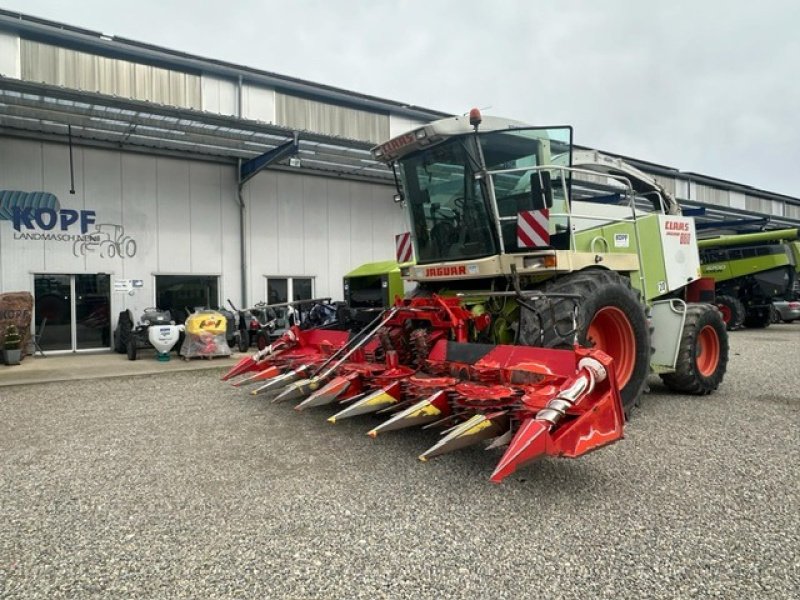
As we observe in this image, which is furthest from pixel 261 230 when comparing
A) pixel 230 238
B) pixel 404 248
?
pixel 404 248

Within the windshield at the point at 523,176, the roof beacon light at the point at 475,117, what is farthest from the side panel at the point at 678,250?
the roof beacon light at the point at 475,117

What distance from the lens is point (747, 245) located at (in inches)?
655

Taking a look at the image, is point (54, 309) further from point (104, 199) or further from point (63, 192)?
point (104, 199)

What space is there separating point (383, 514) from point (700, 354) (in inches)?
202

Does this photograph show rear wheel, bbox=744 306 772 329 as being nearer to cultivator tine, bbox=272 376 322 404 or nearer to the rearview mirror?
the rearview mirror

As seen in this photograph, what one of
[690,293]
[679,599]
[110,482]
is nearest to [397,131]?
[690,293]

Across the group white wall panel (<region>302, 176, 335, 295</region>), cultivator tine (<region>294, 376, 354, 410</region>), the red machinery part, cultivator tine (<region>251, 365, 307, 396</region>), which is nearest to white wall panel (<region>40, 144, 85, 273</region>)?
white wall panel (<region>302, 176, 335, 295</region>)

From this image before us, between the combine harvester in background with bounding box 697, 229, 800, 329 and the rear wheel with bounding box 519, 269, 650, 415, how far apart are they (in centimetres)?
1341

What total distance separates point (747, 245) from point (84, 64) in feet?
59.0

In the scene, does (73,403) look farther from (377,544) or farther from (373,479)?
(377,544)

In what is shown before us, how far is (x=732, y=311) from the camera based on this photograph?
1664 cm

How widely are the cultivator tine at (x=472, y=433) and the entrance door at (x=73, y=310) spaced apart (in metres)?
11.1

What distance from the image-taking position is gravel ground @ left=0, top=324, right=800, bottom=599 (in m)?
2.49

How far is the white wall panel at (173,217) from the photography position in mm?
12914
